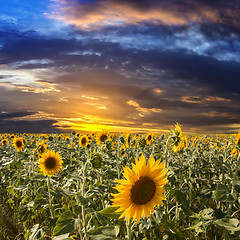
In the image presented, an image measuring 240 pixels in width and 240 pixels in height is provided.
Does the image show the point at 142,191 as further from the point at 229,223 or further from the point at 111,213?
the point at 229,223

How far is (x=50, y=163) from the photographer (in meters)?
5.66

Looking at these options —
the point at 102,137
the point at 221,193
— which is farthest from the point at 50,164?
the point at 221,193

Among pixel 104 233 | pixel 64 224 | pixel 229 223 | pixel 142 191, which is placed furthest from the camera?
pixel 229 223

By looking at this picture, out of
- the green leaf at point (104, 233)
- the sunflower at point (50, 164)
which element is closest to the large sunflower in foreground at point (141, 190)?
the green leaf at point (104, 233)

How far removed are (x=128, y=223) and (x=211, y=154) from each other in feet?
27.7

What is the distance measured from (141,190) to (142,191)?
0.5 inches

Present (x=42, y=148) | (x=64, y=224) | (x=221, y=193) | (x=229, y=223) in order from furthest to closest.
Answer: (x=42, y=148) → (x=221, y=193) → (x=229, y=223) → (x=64, y=224)

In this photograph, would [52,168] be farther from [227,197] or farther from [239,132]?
[239,132]

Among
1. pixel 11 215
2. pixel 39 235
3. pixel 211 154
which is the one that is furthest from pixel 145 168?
pixel 211 154

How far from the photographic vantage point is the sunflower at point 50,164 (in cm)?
555

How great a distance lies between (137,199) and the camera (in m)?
2.47

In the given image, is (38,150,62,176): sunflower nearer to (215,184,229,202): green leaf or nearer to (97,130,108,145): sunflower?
(97,130,108,145): sunflower

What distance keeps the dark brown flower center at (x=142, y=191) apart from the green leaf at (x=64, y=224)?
100cm

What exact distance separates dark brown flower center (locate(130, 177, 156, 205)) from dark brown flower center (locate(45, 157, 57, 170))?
3.57 m
